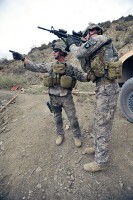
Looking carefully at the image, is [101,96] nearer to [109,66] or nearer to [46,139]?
[109,66]

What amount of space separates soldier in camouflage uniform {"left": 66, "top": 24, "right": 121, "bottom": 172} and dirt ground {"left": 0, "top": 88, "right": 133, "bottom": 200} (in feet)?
0.90

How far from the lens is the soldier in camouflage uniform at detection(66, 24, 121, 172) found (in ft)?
13.2

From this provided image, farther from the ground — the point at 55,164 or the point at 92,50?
the point at 92,50

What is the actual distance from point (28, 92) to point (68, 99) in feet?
13.4

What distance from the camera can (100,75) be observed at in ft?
13.6

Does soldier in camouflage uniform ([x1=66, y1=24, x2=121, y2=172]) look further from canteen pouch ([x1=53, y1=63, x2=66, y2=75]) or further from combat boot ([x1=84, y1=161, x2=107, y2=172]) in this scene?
canteen pouch ([x1=53, y1=63, x2=66, y2=75])

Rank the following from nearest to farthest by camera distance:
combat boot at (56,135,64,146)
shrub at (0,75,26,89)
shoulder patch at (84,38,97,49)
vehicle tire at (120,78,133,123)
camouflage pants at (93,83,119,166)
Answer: shoulder patch at (84,38,97,49) < camouflage pants at (93,83,119,166) < combat boot at (56,135,64,146) < vehicle tire at (120,78,133,123) < shrub at (0,75,26,89)

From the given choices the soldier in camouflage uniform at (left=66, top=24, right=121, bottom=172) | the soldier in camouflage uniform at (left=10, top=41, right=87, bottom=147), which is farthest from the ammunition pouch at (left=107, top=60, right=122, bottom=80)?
the soldier in camouflage uniform at (left=10, top=41, right=87, bottom=147)

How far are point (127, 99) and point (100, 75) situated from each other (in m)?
1.59

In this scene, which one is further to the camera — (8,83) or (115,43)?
(115,43)

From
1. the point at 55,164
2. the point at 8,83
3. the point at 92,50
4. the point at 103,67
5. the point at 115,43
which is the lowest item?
the point at 55,164

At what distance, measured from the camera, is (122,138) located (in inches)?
208

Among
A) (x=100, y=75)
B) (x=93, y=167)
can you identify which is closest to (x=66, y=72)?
(x=100, y=75)

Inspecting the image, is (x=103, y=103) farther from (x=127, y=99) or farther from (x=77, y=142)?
(x=127, y=99)
